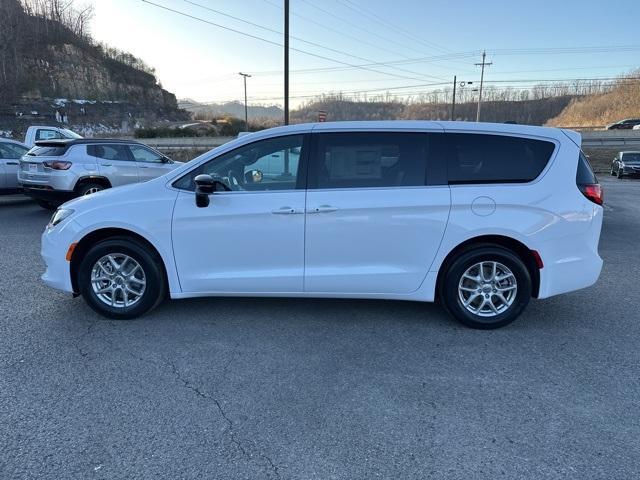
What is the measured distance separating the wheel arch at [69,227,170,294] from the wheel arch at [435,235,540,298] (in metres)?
2.62

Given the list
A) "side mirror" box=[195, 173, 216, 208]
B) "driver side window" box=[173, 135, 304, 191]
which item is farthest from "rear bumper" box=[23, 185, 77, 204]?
"side mirror" box=[195, 173, 216, 208]

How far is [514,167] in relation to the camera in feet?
13.0

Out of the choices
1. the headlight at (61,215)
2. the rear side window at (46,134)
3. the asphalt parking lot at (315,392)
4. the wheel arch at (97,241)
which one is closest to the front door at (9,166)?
the rear side window at (46,134)

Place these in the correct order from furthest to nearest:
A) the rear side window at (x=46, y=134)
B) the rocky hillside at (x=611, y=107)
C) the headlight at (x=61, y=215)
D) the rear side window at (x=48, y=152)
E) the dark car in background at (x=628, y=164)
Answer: the rocky hillside at (x=611, y=107) → the dark car in background at (x=628, y=164) → the rear side window at (x=46, y=134) → the rear side window at (x=48, y=152) → the headlight at (x=61, y=215)

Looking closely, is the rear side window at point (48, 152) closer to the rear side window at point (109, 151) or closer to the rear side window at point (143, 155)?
the rear side window at point (109, 151)

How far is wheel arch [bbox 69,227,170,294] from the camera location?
4.11 m

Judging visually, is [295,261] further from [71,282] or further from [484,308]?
[71,282]

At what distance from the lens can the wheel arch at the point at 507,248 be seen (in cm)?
395

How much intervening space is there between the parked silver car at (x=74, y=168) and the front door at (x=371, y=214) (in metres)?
7.40

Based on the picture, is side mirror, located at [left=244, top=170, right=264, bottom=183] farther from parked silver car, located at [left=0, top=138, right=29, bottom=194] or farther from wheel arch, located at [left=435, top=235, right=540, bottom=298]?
parked silver car, located at [left=0, top=138, right=29, bottom=194]

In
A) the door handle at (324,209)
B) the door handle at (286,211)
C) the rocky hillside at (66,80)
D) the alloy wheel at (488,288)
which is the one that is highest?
the rocky hillside at (66,80)

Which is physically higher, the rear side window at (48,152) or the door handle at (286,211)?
the rear side window at (48,152)

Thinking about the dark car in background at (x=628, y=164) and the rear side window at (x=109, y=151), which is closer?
the rear side window at (x=109, y=151)

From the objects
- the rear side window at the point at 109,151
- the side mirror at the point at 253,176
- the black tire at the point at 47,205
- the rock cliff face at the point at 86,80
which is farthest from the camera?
the rock cliff face at the point at 86,80
